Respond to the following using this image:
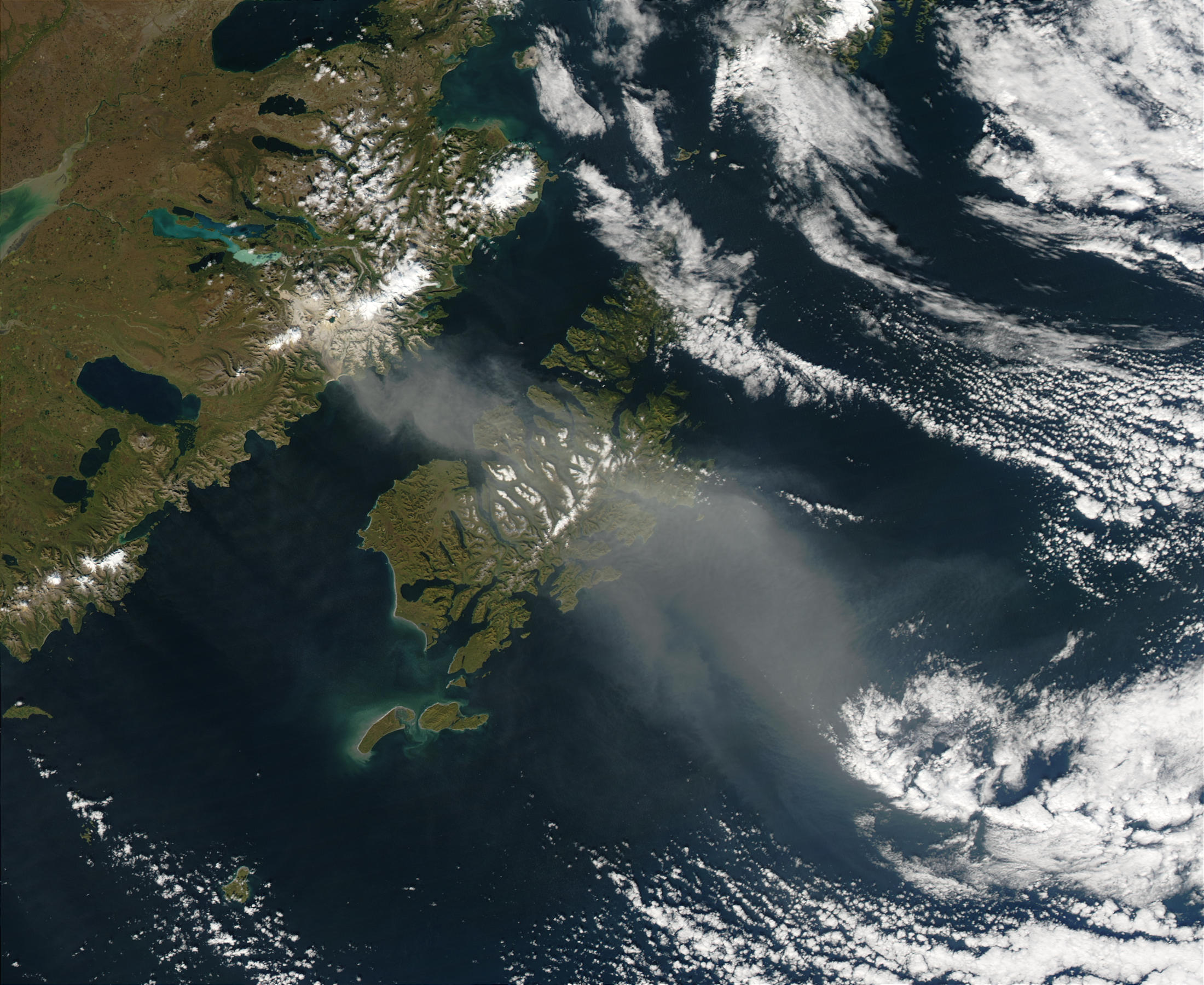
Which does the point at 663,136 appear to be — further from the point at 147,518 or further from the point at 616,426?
the point at 147,518

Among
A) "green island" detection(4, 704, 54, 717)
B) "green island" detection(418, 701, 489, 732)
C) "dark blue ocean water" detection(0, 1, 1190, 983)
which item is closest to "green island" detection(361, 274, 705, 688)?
"green island" detection(418, 701, 489, 732)

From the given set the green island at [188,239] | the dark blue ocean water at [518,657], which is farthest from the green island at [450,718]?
the green island at [188,239]

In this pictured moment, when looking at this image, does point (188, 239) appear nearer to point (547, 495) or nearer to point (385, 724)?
point (547, 495)

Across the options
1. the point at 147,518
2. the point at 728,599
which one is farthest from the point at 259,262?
the point at 728,599

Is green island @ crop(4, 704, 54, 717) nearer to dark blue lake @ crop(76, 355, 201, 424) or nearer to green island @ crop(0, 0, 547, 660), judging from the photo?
green island @ crop(0, 0, 547, 660)

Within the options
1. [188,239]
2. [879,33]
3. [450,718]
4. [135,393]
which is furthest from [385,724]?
[879,33]
